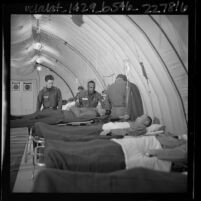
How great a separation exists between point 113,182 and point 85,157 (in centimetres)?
34

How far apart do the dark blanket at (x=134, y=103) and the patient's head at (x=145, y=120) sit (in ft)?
0.10

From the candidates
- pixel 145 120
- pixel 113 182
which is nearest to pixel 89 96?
pixel 145 120

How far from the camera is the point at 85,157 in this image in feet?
11.5

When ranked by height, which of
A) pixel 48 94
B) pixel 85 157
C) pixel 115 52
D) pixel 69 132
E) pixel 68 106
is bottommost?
pixel 85 157

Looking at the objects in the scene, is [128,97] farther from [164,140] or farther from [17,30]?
[17,30]

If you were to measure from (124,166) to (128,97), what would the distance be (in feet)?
2.12

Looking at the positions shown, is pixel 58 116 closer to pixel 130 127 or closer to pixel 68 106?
pixel 68 106

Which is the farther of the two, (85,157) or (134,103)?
(134,103)

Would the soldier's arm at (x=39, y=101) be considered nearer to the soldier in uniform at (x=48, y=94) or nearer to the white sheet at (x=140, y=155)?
→ the soldier in uniform at (x=48, y=94)

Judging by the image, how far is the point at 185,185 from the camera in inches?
139

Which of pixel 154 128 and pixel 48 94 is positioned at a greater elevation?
pixel 48 94

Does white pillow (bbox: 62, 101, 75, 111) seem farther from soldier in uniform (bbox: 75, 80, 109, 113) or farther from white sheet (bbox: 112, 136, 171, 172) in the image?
white sheet (bbox: 112, 136, 171, 172)

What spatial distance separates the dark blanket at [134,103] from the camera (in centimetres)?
358

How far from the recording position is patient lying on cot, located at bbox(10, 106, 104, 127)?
353cm
